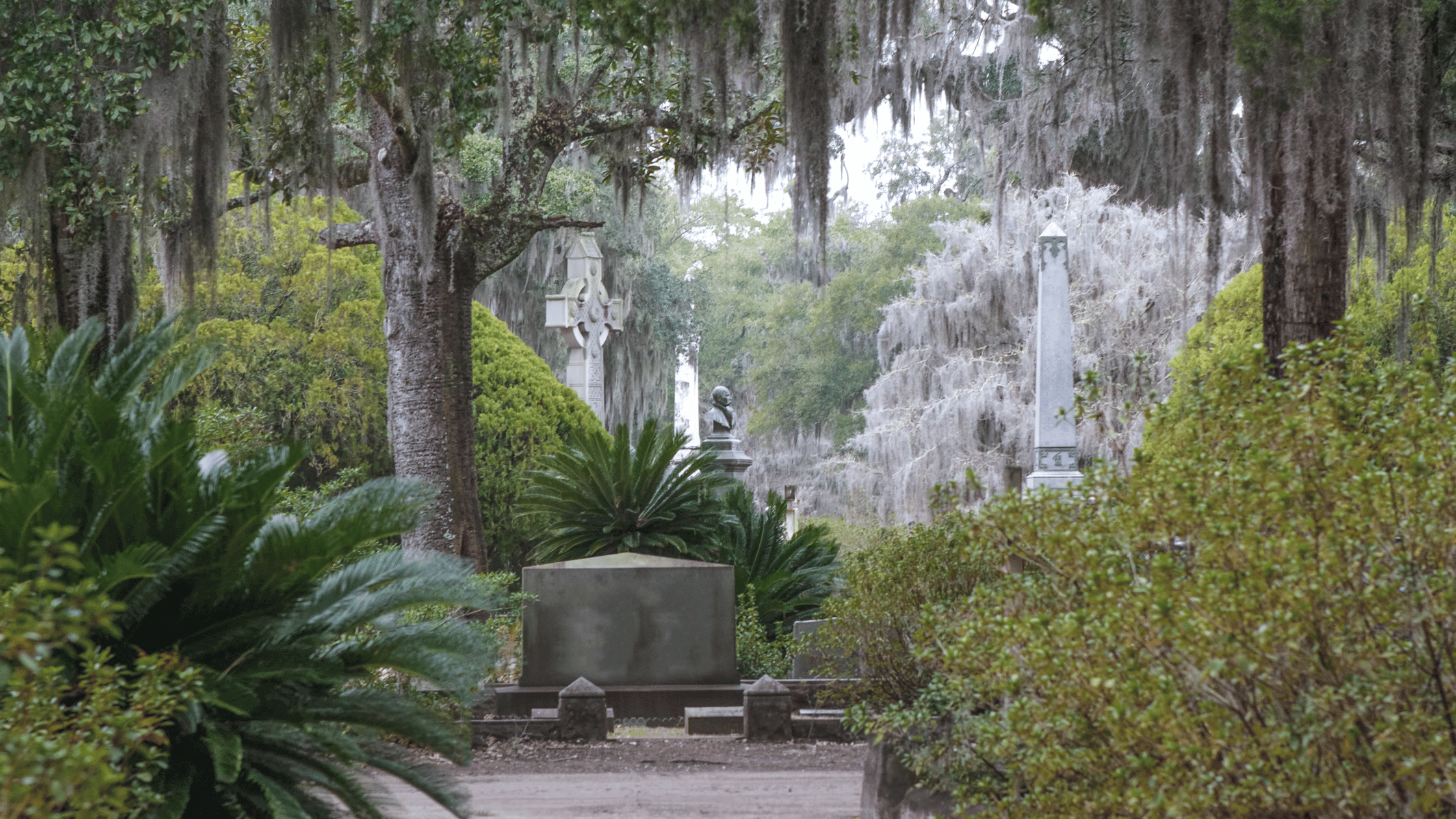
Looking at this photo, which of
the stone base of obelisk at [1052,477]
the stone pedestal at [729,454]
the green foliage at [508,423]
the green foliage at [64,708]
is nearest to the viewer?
the green foliage at [64,708]

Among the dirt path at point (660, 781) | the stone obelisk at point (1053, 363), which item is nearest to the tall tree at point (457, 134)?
the dirt path at point (660, 781)

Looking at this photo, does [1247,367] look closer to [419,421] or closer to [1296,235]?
[1296,235]

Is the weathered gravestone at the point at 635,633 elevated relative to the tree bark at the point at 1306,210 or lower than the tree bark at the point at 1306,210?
lower

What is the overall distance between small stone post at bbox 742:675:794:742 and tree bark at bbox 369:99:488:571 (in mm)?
3426

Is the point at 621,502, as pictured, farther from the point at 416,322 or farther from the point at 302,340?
the point at 302,340

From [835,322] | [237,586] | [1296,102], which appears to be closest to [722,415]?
[1296,102]

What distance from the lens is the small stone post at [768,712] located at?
8.63 metres

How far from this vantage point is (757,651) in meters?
11.1

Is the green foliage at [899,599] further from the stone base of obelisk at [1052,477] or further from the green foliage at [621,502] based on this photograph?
the stone base of obelisk at [1052,477]

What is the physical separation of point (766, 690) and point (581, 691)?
49.1 inches

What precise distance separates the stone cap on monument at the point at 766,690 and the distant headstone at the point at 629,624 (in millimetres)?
1337

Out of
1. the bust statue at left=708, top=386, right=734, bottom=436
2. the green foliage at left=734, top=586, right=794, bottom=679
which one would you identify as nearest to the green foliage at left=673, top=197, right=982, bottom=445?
the bust statue at left=708, top=386, right=734, bottom=436

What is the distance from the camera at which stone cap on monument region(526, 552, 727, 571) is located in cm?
1006

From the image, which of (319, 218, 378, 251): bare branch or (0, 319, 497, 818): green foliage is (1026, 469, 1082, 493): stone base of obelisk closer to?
(319, 218, 378, 251): bare branch
